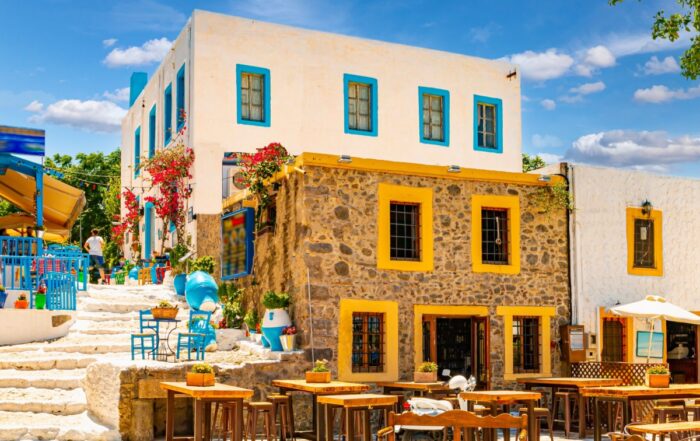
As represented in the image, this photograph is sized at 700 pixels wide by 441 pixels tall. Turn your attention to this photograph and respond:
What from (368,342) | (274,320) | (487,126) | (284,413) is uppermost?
(487,126)

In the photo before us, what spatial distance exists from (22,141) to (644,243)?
12157mm

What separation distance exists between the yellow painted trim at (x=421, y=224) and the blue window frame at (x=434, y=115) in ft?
27.7

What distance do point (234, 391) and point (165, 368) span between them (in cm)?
236

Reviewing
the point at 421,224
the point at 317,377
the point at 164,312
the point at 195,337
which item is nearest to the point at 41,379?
the point at 164,312

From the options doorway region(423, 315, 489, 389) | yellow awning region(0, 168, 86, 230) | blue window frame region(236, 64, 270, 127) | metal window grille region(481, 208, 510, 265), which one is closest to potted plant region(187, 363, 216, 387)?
doorway region(423, 315, 489, 389)

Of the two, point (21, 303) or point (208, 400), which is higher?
point (21, 303)

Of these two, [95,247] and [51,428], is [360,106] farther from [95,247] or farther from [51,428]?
[51,428]

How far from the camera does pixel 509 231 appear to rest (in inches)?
651

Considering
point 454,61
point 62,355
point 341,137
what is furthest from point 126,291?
point 454,61

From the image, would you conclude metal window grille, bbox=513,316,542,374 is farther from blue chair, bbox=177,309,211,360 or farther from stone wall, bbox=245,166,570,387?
Answer: blue chair, bbox=177,309,211,360

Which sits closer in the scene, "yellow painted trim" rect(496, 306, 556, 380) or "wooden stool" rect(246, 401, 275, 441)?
"wooden stool" rect(246, 401, 275, 441)

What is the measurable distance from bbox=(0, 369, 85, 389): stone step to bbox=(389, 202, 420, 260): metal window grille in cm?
552

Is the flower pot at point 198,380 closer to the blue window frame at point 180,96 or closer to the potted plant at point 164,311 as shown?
the potted plant at point 164,311

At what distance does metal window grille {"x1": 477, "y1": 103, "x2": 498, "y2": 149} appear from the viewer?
24.8 meters
